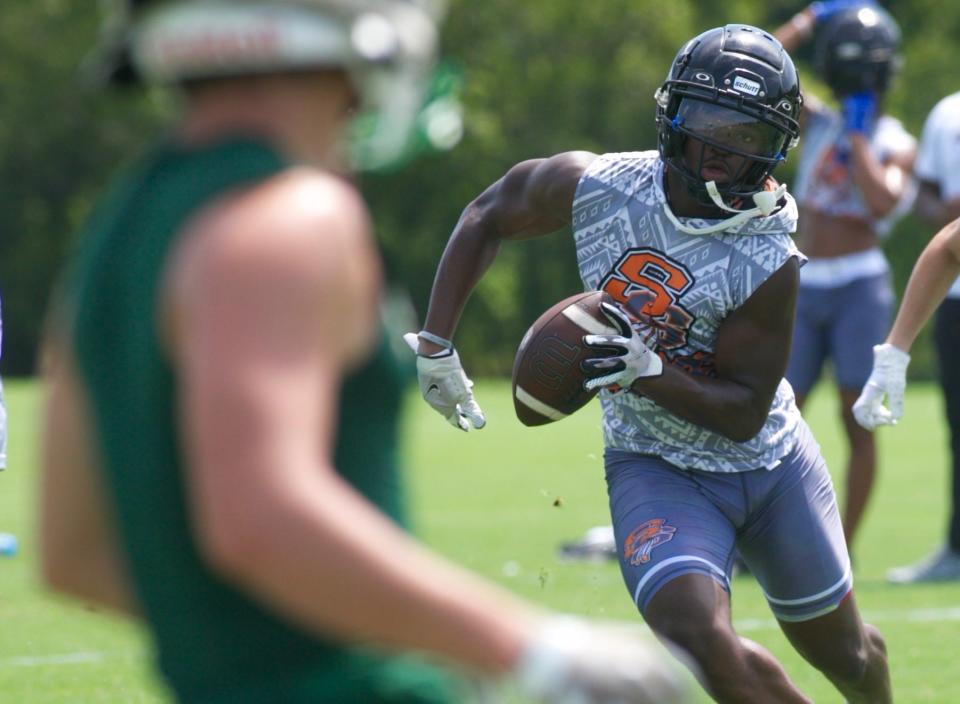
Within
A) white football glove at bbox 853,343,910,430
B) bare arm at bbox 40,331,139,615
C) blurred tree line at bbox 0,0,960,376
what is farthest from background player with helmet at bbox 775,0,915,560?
blurred tree line at bbox 0,0,960,376

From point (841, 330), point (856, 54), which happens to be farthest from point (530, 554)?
point (856, 54)

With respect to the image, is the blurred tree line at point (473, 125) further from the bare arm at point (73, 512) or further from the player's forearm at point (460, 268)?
the bare arm at point (73, 512)

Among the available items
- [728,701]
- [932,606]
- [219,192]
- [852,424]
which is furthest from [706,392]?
[852,424]

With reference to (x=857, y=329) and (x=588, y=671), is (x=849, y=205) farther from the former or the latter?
(x=588, y=671)

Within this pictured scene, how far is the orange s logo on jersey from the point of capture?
4.91m

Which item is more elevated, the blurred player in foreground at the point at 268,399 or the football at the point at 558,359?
the blurred player in foreground at the point at 268,399

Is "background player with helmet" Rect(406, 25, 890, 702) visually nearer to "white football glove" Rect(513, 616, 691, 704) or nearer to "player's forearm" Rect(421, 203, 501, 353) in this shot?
"player's forearm" Rect(421, 203, 501, 353)

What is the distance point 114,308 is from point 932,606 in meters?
6.20

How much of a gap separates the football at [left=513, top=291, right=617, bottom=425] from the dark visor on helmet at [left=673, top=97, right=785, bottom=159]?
524mm

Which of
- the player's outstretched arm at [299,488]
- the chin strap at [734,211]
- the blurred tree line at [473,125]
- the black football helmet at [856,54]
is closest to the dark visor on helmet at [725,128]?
the chin strap at [734,211]

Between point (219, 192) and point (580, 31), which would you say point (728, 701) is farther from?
point (580, 31)

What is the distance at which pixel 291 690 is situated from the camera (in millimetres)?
2027

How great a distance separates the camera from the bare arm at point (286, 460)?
1809mm

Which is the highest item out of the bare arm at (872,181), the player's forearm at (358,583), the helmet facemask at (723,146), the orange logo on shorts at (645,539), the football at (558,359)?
the player's forearm at (358,583)
